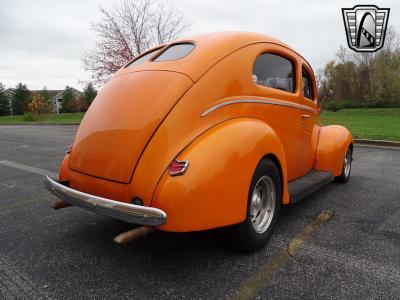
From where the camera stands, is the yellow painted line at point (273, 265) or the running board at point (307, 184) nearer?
the yellow painted line at point (273, 265)

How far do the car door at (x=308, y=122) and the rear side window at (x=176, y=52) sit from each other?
65.2 inches

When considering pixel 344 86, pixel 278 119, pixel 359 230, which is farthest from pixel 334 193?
pixel 344 86

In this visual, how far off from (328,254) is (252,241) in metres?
0.69

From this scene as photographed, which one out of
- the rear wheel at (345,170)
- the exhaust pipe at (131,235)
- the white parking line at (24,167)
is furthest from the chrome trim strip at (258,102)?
the white parking line at (24,167)

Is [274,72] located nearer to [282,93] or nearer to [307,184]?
[282,93]

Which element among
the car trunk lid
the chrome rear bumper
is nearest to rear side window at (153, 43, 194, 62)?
the car trunk lid

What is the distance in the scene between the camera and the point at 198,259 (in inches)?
113

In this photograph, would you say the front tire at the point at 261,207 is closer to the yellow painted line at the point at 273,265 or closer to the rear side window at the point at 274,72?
the yellow painted line at the point at 273,265

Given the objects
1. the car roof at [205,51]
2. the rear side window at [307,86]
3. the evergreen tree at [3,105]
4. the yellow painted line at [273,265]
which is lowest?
the yellow painted line at [273,265]

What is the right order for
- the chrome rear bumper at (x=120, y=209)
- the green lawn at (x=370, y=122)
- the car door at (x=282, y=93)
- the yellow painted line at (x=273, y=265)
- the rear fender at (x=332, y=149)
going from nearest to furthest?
the chrome rear bumper at (x=120, y=209)
the yellow painted line at (x=273, y=265)
the car door at (x=282, y=93)
the rear fender at (x=332, y=149)
the green lawn at (x=370, y=122)

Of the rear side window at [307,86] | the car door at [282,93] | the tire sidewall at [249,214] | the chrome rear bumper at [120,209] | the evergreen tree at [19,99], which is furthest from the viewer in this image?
the evergreen tree at [19,99]

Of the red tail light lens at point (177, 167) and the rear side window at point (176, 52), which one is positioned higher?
the rear side window at point (176, 52)

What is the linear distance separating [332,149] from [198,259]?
285cm

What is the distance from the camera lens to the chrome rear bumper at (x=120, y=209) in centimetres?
226
